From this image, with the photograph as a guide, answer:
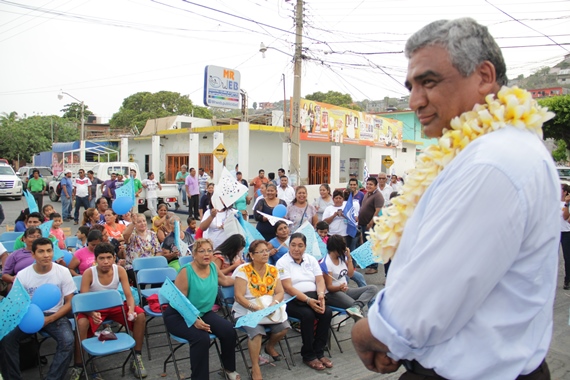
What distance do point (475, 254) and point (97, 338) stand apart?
4495 mm

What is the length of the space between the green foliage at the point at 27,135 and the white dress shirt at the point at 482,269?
159 feet

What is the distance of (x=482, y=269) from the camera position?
3.18 feet

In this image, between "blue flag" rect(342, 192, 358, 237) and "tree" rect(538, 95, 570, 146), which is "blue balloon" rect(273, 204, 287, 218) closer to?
"blue flag" rect(342, 192, 358, 237)

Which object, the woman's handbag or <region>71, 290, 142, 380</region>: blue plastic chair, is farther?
the woman's handbag

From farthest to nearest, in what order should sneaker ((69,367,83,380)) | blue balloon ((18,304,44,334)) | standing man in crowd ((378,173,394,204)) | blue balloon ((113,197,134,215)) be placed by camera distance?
standing man in crowd ((378,173,394,204)), blue balloon ((113,197,134,215)), sneaker ((69,367,83,380)), blue balloon ((18,304,44,334))

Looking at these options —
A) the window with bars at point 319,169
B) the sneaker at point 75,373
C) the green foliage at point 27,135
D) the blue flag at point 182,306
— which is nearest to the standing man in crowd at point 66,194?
the window with bars at point 319,169

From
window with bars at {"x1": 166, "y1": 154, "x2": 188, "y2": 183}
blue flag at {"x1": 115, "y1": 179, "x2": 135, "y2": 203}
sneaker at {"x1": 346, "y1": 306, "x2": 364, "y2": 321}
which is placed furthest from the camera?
window with bars at {"x1": 166, "y1": 154, "x2": 188, "y2": 183}

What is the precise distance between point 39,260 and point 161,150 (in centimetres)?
2155

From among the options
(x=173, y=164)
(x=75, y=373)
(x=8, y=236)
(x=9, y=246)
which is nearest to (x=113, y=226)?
(x=9, y=246)

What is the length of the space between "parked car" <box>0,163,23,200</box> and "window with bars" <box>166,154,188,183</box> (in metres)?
7.29

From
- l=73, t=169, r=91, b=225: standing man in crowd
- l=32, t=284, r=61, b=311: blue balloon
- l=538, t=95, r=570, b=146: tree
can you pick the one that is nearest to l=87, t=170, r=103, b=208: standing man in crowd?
l=73, t=169, r=91, b=225: standing man in crowd

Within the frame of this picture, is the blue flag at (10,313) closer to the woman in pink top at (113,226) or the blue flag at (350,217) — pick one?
the woman in pink top at (113,226)

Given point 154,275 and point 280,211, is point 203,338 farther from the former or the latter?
point 280,211

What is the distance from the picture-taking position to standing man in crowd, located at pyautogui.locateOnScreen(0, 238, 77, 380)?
4.20 meters
